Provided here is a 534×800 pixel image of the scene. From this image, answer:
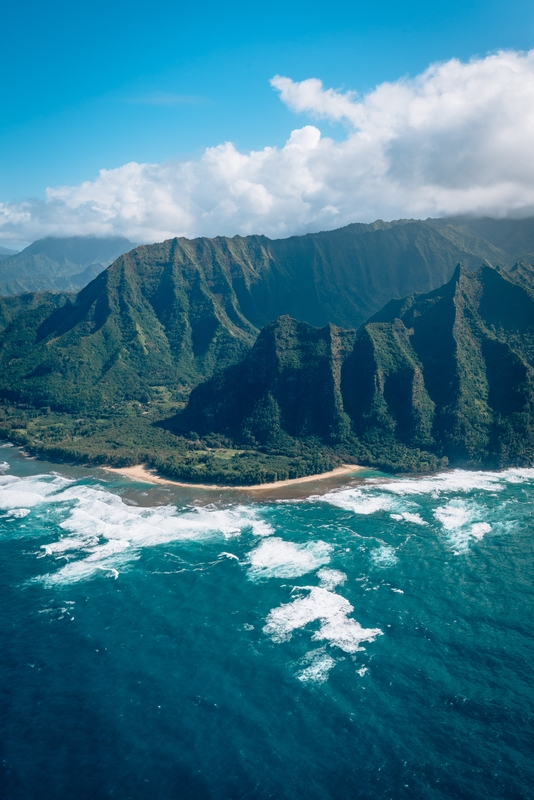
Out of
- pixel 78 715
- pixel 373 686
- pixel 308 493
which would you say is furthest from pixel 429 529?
pixel 78 715

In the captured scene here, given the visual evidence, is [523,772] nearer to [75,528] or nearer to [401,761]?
[401,761]

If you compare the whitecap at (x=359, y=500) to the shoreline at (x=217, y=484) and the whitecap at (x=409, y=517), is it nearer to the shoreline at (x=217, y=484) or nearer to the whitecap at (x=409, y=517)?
the whitecap at (x=409, y=517)

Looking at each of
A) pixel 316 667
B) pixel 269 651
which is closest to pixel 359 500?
pixel 269 651

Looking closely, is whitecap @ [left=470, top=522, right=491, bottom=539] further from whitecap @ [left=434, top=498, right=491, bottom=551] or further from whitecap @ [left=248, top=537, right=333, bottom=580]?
whitecap @ [left=248, top=537, right=333, bottom=580]

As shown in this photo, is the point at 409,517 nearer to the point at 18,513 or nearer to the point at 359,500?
the point at 359,500

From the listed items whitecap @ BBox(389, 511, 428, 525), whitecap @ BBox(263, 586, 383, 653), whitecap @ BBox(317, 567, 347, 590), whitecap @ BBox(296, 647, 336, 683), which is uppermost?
whitecap @ BBox(389, 511, 428, 525)

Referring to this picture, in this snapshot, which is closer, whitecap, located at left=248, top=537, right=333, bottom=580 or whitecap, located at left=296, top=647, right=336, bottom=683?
whitecap, located at left=296, top=647, right=336, bottom=683

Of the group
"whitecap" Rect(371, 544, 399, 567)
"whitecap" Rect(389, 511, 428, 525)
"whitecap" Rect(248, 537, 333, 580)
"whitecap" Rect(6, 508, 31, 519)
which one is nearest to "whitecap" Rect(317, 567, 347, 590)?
"whitecap" Rect(248, 537, 333, 580)
